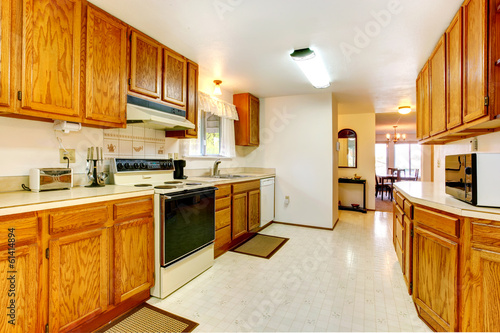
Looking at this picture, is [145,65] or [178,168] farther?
[178,168]

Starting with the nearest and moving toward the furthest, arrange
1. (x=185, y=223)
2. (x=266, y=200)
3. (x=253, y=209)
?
1. (x=185, y=223)
2. (x=253, y=209)
3. (x=266, y=200)

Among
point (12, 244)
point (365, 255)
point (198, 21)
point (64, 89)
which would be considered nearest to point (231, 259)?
point (365, 255)

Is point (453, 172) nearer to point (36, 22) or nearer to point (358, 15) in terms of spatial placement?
point (358, 15)

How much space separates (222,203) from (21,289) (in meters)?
1.91

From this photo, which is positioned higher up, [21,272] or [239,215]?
[21,272]

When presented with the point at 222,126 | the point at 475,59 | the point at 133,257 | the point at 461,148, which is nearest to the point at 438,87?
the point at 475,59

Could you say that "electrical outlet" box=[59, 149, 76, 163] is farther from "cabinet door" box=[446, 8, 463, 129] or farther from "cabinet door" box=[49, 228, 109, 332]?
"cabinet door" box=[446, 8, 463, 129]

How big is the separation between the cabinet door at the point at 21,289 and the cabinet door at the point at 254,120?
3.34 metres

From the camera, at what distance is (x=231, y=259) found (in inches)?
114

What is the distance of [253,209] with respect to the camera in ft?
12.3

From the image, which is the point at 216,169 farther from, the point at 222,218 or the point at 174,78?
the point at 174,78

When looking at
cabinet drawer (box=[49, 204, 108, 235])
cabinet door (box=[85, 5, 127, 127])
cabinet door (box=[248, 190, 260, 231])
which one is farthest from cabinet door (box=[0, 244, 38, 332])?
cabinet door (box=[248, 190, 260, 231])

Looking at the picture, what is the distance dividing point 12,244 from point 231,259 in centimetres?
204

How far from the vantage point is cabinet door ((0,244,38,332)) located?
1236mm
